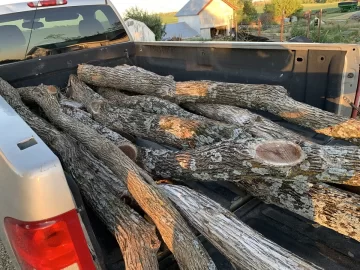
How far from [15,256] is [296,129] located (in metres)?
2.32

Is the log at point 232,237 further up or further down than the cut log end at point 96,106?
further down

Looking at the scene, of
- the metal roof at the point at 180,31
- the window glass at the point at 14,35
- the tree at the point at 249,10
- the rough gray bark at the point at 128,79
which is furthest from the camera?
the tree at the point at 249,10

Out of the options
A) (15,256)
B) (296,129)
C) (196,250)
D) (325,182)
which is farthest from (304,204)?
(15,256)

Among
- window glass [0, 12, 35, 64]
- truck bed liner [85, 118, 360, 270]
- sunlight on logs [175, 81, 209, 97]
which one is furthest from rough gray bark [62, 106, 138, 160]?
window glass [0, 12, 35, 64]

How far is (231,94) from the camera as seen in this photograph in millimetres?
2979

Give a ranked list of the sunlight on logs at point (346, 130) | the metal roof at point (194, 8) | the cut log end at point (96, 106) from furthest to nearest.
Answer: the metal roof at point (194, 8)
the cut log end at point (96, 106)
the sunlight on logs at point (346, 130)

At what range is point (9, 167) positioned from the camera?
1.22 m

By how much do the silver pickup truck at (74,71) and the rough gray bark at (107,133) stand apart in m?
0.50

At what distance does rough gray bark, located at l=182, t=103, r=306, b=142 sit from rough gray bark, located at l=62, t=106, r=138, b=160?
0.83 metres

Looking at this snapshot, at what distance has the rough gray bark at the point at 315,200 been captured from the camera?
1.77 m

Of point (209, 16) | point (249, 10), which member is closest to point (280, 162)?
point (209, 16)

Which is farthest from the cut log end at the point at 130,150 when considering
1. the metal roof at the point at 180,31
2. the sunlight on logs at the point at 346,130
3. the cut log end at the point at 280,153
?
the metal roof at the point at 180,31

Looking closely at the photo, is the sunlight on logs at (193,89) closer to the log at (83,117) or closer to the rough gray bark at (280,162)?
the log at (83,117)

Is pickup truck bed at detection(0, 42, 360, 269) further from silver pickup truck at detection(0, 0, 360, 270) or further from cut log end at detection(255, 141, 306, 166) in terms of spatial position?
cut log end at detection(255, 141, 306, 166)
